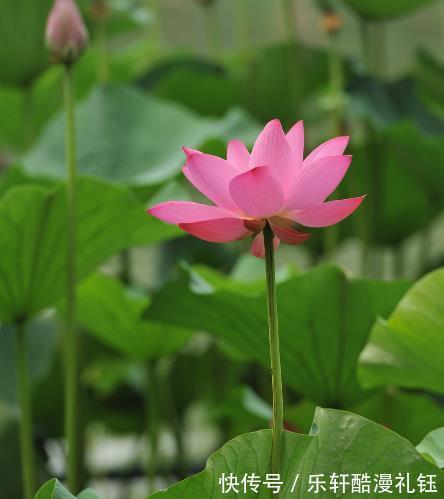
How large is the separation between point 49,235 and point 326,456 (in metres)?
0.41

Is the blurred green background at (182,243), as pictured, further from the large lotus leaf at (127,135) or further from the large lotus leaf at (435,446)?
the large lotus leaf at (435,446)

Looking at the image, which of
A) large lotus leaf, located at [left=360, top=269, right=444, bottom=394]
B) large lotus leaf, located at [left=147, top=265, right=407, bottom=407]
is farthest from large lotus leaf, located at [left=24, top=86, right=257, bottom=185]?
large lotus leaf, located at [left=360, top=269, right=444, bottom=394]

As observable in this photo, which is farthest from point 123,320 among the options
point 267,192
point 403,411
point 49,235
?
point 267,192

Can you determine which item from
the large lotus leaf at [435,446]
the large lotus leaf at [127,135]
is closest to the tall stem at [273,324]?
the large lotus leaf at [435,446]

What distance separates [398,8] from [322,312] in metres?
0.61

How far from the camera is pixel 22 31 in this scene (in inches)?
43.1

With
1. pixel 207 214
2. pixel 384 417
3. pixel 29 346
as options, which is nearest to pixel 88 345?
pixel 29 346

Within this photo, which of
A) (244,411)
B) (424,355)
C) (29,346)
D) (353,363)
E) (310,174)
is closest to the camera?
(310,174)

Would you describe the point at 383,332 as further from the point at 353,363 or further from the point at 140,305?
the point at 140,305

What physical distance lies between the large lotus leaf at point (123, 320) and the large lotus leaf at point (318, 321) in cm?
15

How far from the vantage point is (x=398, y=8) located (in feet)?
4.10

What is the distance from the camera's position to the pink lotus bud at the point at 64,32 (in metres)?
0.75

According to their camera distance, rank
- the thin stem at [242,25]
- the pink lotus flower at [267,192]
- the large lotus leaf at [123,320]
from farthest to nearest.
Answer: the thin stem at [242,25] < the large lotus leaf at [123,320] < the pink lotus flower at [267,192]

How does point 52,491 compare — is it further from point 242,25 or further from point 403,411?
point 242,25
